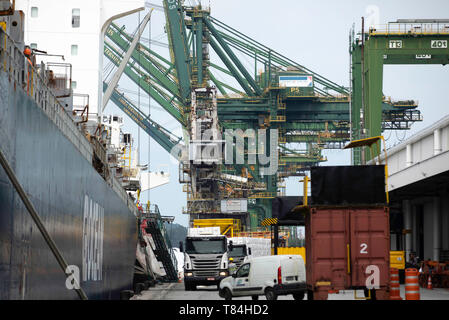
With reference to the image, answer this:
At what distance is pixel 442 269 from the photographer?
37.6 meters

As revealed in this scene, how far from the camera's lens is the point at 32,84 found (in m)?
14.6

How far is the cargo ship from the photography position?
11.7m

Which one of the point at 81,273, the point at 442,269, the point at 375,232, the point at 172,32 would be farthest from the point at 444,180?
the point at 172,32

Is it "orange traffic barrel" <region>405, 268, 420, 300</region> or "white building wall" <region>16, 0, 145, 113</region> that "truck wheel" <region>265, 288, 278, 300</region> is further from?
"white building wall" <region>16, 0, 145, 113</region>

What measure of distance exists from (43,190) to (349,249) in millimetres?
8608

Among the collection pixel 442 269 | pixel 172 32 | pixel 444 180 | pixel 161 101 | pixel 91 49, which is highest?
pixel 172 32

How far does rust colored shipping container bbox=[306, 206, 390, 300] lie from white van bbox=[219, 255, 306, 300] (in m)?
6.15

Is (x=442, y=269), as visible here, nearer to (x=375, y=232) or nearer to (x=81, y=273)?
(x=375, y=232)

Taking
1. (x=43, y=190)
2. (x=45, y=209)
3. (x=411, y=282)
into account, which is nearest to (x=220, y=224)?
(x=411, y=282)

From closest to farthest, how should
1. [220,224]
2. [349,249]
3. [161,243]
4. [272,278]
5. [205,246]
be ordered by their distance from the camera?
1. [349,249]
2. [272,278]
3. [205,246]
4. [161,243]
5. [220,224]

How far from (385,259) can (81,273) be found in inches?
302

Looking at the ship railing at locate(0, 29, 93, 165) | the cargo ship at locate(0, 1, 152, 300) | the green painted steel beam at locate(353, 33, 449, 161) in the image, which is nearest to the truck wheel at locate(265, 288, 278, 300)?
the cargo ship at locate(0, 1, 152, 300)

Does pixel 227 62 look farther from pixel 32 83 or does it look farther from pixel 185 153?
pixel 32 83

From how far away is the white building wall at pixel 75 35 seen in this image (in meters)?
34.3
